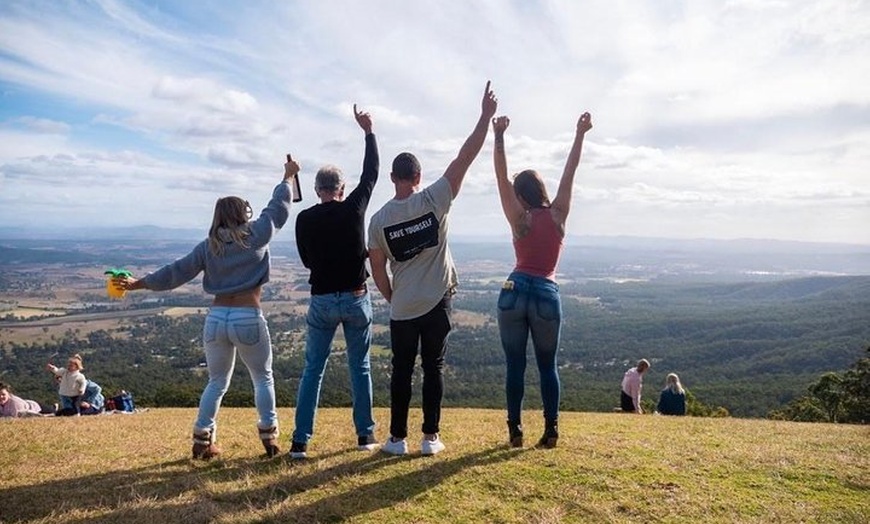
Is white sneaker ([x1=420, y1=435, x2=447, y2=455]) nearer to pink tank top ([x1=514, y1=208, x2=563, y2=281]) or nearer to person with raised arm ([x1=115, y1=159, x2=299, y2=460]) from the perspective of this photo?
person with raised arm ([x1=115, y1=159, x2=299, y2=460])

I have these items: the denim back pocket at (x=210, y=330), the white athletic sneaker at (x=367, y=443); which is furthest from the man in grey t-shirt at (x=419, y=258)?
the denim back pocket at (x=210, y=330)

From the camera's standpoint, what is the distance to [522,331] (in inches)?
206

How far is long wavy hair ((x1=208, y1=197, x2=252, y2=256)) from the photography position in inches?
195

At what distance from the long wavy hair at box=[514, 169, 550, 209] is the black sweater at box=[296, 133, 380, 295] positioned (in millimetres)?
1345

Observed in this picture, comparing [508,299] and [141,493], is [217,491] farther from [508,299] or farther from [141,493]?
[508,299]

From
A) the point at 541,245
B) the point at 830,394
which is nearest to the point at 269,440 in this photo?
the point at 541,245

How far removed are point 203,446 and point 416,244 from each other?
271 cm

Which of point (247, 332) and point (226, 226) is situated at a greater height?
point (226, 226)

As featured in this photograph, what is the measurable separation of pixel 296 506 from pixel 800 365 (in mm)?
111496

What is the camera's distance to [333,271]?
5152 mm

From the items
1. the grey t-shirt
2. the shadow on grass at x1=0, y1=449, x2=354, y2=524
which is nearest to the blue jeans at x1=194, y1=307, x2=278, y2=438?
the shadow on grass at x1=0, y1=449, x2=354, y2=524

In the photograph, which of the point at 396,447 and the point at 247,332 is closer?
the point at 247,332

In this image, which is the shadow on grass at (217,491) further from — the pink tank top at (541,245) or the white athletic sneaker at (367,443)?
the pink tank top at (541,245)

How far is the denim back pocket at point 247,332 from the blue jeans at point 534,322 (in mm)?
2148
